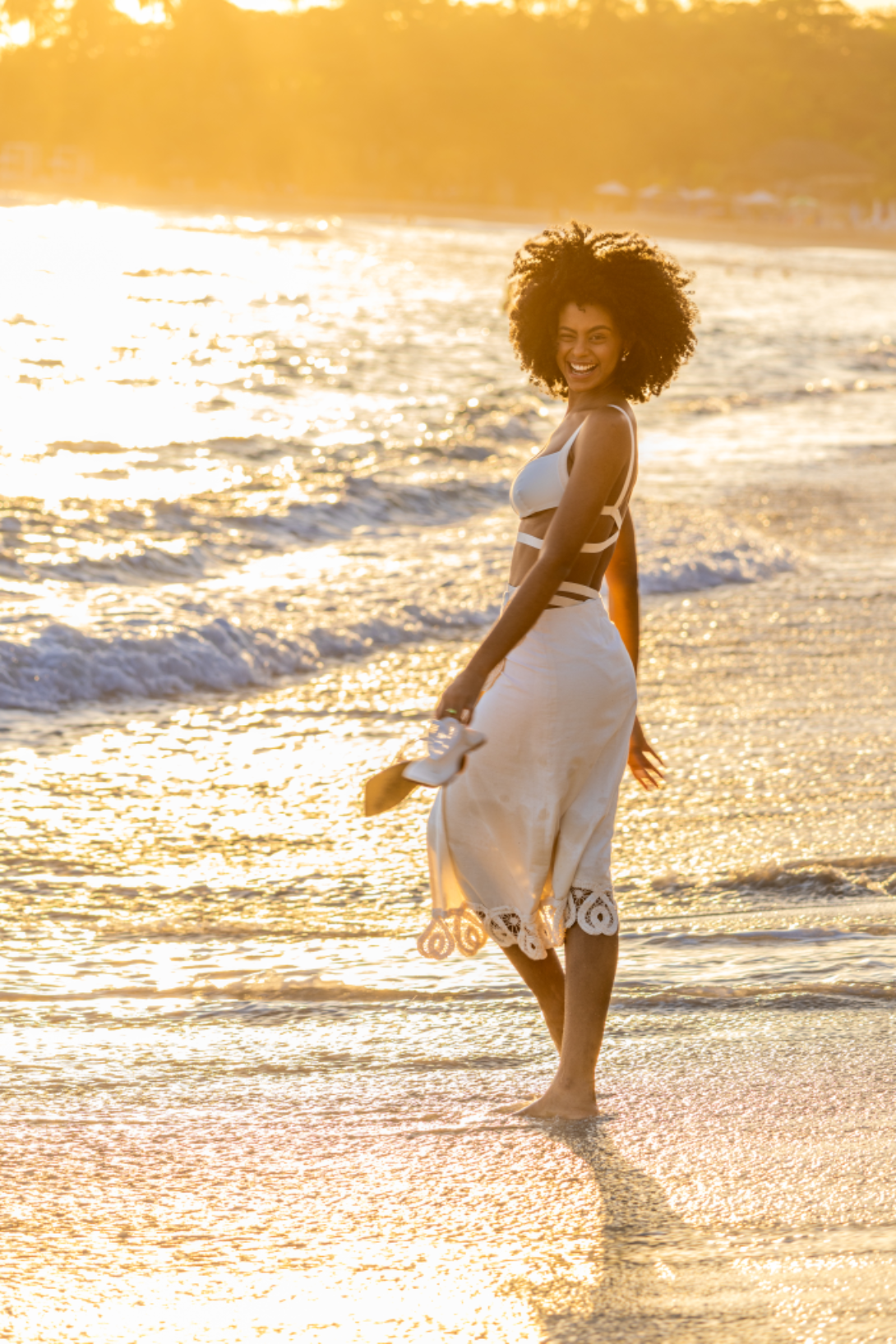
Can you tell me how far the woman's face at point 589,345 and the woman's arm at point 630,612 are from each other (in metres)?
0.27

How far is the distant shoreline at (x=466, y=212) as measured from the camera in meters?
82.7

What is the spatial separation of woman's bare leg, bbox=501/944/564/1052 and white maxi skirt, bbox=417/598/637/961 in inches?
2.6

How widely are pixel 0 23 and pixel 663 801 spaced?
12775 centimetres

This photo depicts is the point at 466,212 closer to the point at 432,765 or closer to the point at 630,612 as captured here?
the point at 630,612

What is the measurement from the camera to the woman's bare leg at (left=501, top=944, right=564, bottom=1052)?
9.24 ft

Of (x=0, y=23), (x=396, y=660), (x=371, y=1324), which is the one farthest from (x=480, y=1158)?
(x=0, y=23)

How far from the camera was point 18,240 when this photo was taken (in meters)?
48.9

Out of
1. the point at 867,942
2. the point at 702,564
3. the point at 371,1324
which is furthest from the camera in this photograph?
the point at 702,564

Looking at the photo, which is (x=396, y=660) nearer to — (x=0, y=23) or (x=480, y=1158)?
(x=480, y=1158)

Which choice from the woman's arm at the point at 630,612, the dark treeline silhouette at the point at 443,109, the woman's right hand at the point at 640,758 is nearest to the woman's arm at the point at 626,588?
the woman's arm at the point at 630,612

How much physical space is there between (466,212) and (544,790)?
9551 cm

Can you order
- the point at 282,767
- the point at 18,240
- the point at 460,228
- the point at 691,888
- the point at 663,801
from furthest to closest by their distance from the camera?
the point at 460,228, the point at 18,240, the point at 282,767, the point at 663,801, the point at 691,888

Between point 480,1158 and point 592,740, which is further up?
point 592,740

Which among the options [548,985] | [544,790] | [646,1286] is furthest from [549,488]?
[646,1286]
